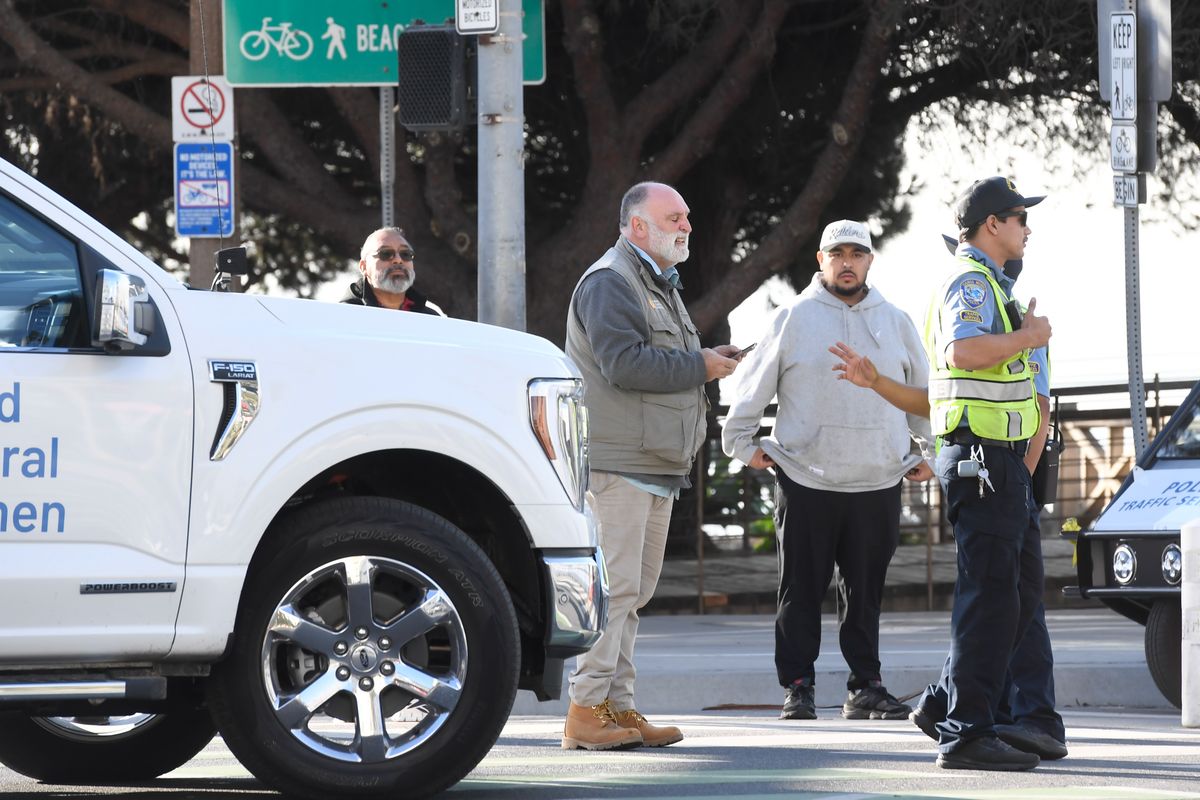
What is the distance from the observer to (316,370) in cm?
566

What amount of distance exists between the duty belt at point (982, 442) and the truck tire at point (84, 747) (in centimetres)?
249

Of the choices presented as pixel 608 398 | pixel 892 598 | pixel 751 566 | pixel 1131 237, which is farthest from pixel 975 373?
pixel 751 566

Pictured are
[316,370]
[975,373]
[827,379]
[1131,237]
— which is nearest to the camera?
[316,370]

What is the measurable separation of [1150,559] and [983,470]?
96.8 inches

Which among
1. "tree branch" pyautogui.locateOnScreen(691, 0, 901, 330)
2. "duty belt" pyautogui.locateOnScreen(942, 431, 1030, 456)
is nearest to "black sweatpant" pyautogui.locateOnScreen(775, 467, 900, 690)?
"duty belt" pyautogui.locateOnScreen(942, 431, 1030, 456)

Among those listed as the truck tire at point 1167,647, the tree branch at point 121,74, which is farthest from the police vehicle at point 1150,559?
the tree branch at point 121,74

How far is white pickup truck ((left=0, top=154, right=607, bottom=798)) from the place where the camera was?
5363 millimetres

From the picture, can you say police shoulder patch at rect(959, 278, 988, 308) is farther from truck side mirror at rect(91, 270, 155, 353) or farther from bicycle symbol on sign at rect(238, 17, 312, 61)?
bicycle symbol on sign at rect(238, 17, 312, 61)

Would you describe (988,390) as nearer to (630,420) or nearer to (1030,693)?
(1030,693)

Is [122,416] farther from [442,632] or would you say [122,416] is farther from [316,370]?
[442,632]

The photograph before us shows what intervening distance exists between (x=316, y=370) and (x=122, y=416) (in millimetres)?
541

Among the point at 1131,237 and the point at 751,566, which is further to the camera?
the point at 751,566

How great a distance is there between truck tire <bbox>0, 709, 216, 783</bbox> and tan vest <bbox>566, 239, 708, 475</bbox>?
5.55ft

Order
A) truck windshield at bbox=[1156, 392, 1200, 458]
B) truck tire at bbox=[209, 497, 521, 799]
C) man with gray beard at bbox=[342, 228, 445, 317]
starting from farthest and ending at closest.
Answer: truck windshield at bbox=[1156, 392, 1200, 458], man with gray beard at bbox=[342, 228, 445, 317], truck tire at bbox=[209, 497, 521, 799]
